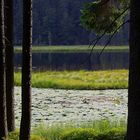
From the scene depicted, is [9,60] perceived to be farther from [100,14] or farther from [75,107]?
[75,107]

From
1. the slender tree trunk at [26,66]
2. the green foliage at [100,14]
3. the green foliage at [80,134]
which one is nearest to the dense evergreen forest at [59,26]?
the green foliage at [80,134]

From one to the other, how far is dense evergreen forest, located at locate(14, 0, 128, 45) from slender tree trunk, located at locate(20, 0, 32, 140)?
145639 millimetres

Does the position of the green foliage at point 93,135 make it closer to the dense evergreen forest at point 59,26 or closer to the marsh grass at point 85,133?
the marsh grass at point 85,133

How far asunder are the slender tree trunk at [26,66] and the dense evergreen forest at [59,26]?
14564 centimetres

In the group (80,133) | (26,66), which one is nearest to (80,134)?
(80,133)

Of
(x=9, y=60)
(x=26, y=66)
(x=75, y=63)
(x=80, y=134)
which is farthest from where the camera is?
(x=75, y=63)

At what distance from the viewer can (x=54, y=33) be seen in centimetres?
16425

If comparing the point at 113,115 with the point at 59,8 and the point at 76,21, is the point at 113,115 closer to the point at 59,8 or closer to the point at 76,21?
the point at 76,21

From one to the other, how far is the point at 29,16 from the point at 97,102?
44.8 ft

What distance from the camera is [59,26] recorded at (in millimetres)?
166750
